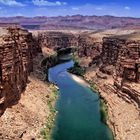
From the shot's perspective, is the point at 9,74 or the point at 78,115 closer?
the point at 9,74

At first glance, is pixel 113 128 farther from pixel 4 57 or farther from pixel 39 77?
pixel 39 77

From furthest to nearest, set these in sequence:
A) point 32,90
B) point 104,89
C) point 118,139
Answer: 1. point 104,89
2. point 32,90
3. point 118,139

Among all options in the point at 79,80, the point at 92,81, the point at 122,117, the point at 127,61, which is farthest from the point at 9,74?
the point at 79,80

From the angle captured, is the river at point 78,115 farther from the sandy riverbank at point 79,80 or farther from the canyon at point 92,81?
the canyon at point 92,81

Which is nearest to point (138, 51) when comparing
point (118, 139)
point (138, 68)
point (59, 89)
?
point (138, 68)

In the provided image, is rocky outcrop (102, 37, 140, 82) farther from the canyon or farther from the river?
the river

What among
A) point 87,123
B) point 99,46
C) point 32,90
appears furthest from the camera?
point 99,46

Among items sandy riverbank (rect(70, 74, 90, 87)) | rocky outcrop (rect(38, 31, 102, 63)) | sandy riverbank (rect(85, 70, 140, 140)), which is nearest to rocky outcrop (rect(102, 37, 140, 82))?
sandy riverbank (rect(85, 70, 140, 140))

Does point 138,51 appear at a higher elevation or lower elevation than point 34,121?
higher

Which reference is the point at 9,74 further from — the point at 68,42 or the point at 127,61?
the point at 68,42

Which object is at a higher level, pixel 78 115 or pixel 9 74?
pixel 9 74
